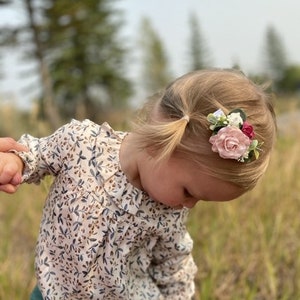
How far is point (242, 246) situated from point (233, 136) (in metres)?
1.35

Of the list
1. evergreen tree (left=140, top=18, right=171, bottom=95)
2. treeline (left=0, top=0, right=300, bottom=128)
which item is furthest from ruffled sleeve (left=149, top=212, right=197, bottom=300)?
evergreen tree (left=140, top=18, right=171, bottom=95)

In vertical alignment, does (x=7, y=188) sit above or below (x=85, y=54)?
above

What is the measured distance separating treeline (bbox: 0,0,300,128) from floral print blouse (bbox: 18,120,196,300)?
32.5 ft

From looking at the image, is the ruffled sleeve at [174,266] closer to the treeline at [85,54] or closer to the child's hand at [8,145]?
the child's hand at [8,145]

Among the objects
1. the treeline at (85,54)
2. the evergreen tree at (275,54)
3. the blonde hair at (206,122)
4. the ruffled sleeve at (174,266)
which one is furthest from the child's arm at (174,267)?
the evergreen tree at (275,54)

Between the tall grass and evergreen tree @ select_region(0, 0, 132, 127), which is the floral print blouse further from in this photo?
evergreen tree @ select_region(0, 0, 132, 127)

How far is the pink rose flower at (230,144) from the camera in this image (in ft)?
4.25

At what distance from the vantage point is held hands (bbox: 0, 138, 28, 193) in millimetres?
1384

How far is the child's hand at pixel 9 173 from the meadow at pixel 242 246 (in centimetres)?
72

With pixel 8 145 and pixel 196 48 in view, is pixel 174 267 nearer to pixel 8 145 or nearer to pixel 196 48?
pixel 8 145

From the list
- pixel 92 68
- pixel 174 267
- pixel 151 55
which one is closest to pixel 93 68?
pixel 92 68

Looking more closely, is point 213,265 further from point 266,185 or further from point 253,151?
point 253,151

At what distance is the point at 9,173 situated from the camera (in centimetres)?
139

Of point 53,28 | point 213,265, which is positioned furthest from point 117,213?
point 53,28
